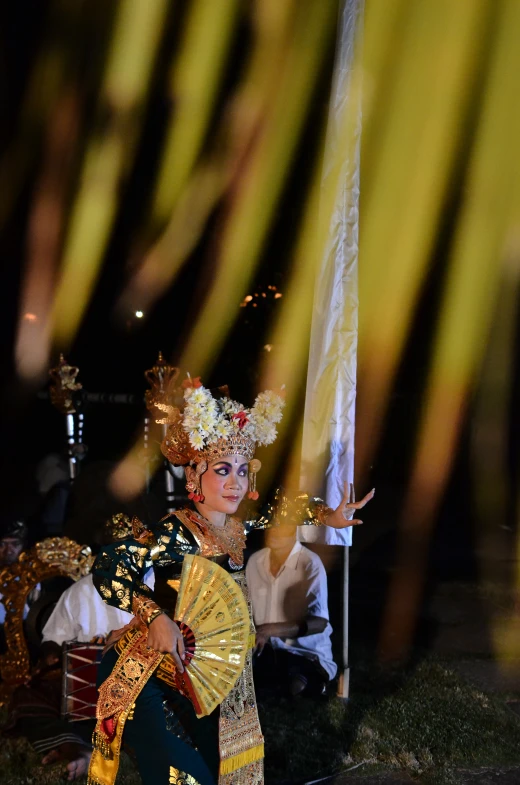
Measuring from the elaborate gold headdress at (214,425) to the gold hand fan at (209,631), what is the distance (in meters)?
0.47

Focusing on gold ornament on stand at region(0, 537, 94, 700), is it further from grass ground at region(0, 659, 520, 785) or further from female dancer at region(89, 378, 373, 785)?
female dancer at region(89, 378, 373, 785)

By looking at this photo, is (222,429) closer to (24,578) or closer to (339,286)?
(339,286)

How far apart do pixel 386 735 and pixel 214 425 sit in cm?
256

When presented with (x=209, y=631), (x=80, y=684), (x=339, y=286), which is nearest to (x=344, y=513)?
(x=209, y=631)

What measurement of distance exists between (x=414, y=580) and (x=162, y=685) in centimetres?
569

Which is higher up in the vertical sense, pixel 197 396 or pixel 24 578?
pixel 197 396

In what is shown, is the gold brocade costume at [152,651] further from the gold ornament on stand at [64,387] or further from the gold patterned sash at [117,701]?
the gold ornament on stand at [64,387]

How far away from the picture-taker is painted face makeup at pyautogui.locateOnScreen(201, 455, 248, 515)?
3.05m

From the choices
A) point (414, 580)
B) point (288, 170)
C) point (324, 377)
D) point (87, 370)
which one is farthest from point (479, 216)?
point (87, 370)

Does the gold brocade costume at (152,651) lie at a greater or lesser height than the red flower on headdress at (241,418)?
lesser

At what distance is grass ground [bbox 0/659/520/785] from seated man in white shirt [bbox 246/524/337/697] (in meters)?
0.19

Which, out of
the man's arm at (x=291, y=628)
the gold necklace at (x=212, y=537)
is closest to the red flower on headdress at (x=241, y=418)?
the gold necklace at (x=212, y=537)

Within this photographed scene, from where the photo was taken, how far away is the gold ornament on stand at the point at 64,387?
305 inches

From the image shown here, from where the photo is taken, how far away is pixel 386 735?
14.3 feet
